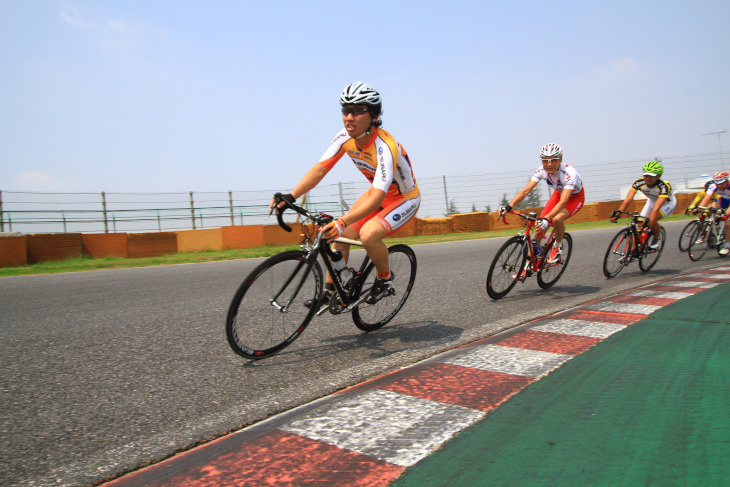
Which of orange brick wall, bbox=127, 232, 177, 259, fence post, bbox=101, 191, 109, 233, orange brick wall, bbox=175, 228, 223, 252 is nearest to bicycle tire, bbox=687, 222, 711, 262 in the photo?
orange brick wall, bbox=175, 228, 223, 252

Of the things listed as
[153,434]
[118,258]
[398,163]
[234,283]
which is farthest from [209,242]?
[153,434]

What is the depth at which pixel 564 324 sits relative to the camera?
439cm

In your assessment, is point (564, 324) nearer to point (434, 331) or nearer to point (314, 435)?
point (434, 331)

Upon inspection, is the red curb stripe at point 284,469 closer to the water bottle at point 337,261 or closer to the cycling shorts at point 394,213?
the water bottle at point 337,261

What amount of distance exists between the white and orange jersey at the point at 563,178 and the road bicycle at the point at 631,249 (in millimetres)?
1307

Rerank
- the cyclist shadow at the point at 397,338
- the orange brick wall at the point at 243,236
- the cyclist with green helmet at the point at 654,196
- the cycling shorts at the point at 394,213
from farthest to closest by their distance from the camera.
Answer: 1. the orange brick wall at the point at 243,236
2. the cyclist with green helmet at the point at 654,196
3. the cycling shorts at the point at 394,213
4. the cyclist shadow at the point at 397,338

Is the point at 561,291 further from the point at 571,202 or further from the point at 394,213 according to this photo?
the point at 394,213

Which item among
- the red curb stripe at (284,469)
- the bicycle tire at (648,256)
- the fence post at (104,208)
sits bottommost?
the red curb stripe at (284,469)

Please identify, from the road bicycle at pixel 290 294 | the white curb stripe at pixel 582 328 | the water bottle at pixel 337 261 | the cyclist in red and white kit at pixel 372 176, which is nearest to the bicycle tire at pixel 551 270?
the white curb stripe at pixel 582 328

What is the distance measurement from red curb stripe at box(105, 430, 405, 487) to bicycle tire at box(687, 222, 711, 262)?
10411mm

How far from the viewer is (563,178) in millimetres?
7023

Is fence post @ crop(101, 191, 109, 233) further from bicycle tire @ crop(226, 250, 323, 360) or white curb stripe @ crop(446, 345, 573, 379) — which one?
white curb stripe @ crop(446, 345, 573, 379)

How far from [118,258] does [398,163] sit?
47.3ft

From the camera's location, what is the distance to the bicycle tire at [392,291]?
14.5 feet
